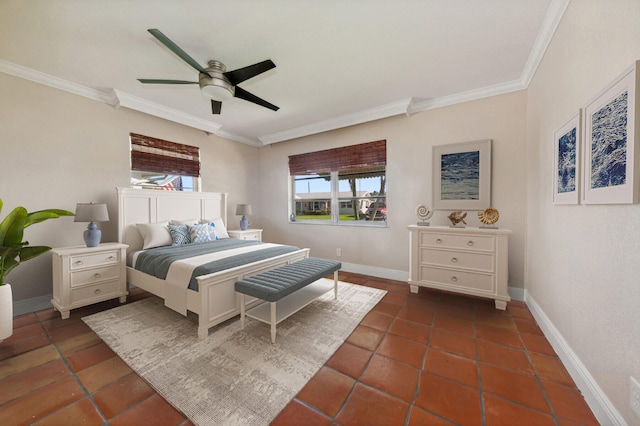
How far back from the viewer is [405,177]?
3.54 meters

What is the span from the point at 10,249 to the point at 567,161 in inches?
182

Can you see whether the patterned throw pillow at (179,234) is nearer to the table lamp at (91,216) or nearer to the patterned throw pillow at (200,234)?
the patterned throw pillow at (200,234)

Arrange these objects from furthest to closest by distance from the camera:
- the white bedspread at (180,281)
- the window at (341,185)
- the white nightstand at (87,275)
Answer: the window at (341,185) < the white nightstand at (87,275) < the white bedspread at (180,281)

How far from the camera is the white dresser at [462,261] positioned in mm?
2561

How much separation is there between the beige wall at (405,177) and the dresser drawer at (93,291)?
2.73 meters

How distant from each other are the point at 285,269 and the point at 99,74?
3.04 m

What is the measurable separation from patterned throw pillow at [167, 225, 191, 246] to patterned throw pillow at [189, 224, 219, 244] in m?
0.06

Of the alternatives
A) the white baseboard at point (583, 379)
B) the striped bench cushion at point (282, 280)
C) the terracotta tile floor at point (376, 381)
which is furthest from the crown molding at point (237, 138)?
the white baseboard at point (583, 379)

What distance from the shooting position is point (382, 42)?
2115 mm

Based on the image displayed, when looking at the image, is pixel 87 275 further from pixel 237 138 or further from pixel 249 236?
pixel 237 138

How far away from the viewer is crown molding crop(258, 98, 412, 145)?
3.34 metres

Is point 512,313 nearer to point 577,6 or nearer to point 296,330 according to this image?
point 296,330

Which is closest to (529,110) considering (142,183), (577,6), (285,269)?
(577,6)

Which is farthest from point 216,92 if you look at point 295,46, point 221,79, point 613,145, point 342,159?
point 613,145
